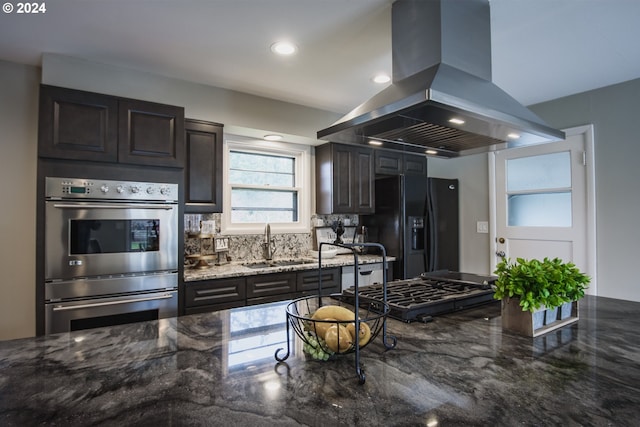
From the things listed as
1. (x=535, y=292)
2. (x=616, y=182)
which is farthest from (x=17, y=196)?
(x=616, y=182)

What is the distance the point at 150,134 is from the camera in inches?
96.2

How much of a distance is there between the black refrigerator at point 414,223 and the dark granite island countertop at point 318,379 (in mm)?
2318

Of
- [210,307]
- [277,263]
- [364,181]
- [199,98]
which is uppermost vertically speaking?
[199,98]

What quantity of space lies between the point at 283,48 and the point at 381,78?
3.09ft

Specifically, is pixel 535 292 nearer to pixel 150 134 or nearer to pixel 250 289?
pixel 250 289

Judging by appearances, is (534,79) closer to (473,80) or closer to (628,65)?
(628,65)

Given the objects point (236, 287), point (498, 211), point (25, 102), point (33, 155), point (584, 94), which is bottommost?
point (236, 287)

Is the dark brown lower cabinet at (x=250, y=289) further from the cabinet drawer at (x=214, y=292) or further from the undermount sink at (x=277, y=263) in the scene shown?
the undermount sink at (x=277, y=263)

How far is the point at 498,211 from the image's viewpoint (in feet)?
12.4

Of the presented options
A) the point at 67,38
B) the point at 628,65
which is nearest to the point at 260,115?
the point at 67,38

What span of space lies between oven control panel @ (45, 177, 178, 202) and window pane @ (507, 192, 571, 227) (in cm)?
352

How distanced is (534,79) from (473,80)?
187 centimetres

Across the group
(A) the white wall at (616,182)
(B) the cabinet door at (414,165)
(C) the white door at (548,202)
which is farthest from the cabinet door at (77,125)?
(A) the white wall at (616,182)

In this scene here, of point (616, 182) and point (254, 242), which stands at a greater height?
point (616, 182)
